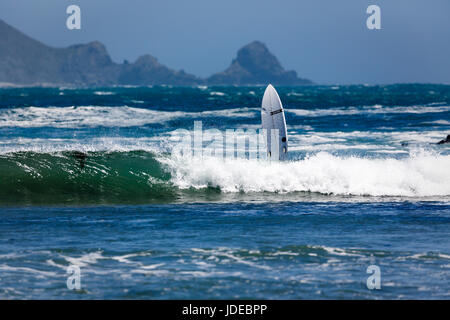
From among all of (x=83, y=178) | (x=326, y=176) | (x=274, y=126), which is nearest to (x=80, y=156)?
(x=83, y=178)

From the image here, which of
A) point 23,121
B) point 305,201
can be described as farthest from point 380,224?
point 23,121

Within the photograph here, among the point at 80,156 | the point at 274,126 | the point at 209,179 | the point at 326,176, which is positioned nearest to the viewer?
the point at 326,176

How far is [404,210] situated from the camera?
505 inches

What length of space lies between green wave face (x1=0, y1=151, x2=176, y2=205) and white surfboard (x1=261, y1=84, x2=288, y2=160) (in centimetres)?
299

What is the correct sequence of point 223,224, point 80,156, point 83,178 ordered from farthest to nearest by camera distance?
point 80,156
point 83,178
point 223,224

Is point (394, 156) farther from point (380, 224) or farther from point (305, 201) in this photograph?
point (380, 224)

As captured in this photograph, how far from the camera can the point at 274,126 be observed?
17422mm

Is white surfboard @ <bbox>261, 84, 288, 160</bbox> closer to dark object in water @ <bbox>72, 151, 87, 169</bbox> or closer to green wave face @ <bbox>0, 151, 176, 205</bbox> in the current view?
green wave face @ <bbox>0, 151, 176, 205</bbox>

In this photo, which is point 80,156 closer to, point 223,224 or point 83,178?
point 83,178

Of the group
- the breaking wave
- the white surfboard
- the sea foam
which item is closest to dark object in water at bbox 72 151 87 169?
the breaking wave

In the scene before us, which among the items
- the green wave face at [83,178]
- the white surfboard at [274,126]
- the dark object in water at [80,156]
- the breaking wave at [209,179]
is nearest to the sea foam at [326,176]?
the breaking wave at [209,179]

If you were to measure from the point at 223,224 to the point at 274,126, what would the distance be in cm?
651

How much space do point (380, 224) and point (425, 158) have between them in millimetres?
6241

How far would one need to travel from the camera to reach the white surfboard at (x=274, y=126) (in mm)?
17328
